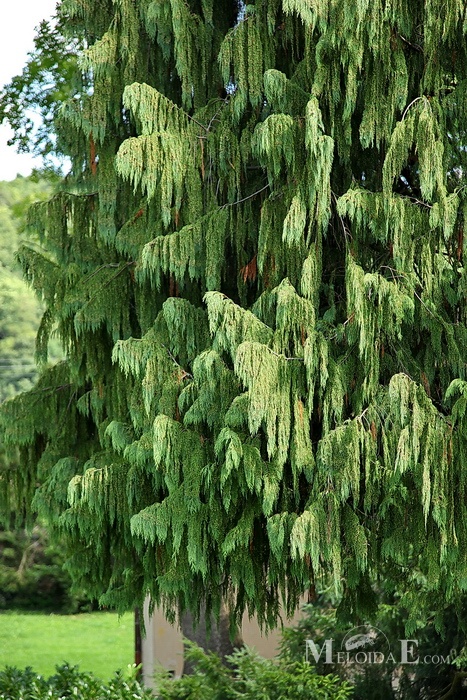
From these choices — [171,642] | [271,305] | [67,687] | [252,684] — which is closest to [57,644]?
[171,642]

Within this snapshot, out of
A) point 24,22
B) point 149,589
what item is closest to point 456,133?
point 149,589

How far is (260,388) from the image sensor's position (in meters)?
4.25

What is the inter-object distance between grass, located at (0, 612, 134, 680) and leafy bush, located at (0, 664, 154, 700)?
34.6ft

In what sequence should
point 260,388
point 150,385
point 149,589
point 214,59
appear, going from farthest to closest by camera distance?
1. point 214,59
2. point 149,589
3. point 150,385
4. point 260,388

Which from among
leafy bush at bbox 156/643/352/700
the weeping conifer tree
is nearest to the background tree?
the weeping conifer tree

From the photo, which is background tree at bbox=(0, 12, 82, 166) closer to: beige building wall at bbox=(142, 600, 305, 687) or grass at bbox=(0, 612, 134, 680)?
beige building wall at bbox=(142, 600, 305, 687)

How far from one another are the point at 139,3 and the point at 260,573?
10.2ft

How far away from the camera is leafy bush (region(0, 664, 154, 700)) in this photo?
17.1 feet

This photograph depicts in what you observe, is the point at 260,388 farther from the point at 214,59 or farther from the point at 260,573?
the point at 214,59

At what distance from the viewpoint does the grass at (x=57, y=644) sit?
15.6 m

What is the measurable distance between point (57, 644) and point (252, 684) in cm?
982

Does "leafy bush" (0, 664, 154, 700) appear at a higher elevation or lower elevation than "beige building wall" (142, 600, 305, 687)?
higher

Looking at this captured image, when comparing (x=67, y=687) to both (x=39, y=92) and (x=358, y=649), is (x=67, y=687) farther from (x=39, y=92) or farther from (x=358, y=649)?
(x=39, y=92)

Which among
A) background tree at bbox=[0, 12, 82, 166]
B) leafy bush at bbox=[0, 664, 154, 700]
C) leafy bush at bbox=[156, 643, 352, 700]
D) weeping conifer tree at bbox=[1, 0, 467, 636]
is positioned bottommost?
leafy bush at bbox=[156, 643, 352, 700]
